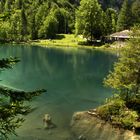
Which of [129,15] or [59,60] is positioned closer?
[59,60]

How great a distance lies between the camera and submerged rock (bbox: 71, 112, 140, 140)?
32.0 meters

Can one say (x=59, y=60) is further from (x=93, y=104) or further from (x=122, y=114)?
(x=122, y=114)

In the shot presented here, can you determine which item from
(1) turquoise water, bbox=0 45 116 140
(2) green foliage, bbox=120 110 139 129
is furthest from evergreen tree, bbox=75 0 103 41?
(2) green foliage, bbox=120 110 139 129

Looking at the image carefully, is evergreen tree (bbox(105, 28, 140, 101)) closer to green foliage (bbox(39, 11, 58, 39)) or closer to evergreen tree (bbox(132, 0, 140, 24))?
green foliage (bbox(39, 11, 58, 39))

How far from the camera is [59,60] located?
97.4 meters

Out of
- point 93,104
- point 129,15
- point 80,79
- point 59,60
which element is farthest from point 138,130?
point 129,15

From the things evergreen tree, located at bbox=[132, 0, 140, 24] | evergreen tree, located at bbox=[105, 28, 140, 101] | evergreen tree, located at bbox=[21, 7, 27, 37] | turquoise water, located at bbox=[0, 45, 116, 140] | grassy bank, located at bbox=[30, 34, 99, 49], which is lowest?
turquoise water, located at bbox=[0, 45, 116, 140]

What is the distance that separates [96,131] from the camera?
33.3 m

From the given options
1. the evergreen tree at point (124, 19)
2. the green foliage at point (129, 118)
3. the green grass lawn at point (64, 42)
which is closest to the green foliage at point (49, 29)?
the green grass lawn at point (64, 42)

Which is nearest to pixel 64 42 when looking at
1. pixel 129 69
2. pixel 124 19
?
pixel 124 19

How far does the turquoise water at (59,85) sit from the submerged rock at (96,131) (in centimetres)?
100

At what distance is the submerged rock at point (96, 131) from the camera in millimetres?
32031

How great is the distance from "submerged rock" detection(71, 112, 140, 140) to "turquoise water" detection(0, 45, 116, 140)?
100 centimetres

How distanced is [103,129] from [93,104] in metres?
14.1
